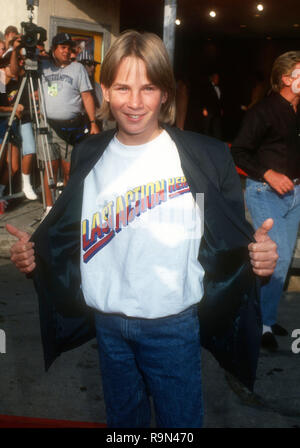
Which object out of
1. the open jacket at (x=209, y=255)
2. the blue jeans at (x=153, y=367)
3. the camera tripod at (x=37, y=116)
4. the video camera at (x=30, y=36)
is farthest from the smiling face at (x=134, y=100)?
the video camera at (x=30, y=36)

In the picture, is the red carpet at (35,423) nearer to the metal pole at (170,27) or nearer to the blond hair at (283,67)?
the blond hair at (283,67)

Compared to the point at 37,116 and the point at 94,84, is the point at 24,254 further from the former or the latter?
the point at 94,84

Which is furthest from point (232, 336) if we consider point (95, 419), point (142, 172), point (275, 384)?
point (275, 384)

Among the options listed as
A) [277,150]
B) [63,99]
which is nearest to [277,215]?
[277,150]

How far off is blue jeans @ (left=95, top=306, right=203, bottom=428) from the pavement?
81 centimetres

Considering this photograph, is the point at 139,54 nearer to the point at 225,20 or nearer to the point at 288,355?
the point at 288,355

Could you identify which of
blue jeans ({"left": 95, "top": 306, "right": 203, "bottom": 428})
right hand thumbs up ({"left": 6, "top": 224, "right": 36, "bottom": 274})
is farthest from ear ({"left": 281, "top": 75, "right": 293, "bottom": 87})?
right hand thumbs up ({"left": 6, "top": 224, "right": 36, "bottom": 274})

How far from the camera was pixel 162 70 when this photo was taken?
5.84ft

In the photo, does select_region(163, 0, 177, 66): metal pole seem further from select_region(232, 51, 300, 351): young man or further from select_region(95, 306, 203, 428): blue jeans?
select_region(95, 306, 203, 428): blue jeans

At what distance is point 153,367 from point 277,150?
84.2 inches

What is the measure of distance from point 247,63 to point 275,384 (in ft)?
61.2

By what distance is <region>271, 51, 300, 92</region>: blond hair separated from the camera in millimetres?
3418

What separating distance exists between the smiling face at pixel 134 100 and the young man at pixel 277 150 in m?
1.74

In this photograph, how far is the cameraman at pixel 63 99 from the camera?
6367mm
